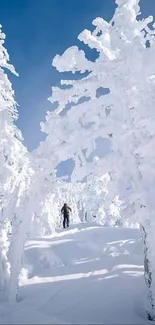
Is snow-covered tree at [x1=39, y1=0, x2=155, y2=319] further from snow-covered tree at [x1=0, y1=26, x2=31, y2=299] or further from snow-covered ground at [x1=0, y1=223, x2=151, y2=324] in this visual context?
snow-covered tree at [x1=0, y1=26, x2=31, y2=299]

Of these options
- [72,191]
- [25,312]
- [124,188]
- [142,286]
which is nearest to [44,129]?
[124,188]

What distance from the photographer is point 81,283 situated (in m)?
9.16

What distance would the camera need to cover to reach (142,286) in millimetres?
8648

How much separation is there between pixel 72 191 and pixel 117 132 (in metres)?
93.6

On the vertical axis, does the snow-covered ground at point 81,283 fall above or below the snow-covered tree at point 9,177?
below

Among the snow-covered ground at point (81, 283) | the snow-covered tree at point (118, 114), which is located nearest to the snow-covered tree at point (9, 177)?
the snow-covered ground at point (81, 283)

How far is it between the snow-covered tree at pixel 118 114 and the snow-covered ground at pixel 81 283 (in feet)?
3.44

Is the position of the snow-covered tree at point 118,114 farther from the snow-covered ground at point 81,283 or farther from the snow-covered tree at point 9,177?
the snow-covered tree at point 9,177

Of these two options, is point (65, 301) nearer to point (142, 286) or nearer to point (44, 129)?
point (142, 286)

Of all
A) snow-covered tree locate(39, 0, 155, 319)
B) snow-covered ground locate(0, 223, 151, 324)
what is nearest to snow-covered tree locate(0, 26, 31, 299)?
snow-covered ground locate(0, 223, 151, 324)

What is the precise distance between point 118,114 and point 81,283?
4.69 metres

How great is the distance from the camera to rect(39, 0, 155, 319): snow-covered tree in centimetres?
702

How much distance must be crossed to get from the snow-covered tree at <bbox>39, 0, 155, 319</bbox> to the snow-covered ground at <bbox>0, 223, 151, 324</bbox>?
1048 mm

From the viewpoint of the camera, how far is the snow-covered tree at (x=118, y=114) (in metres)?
7.02
